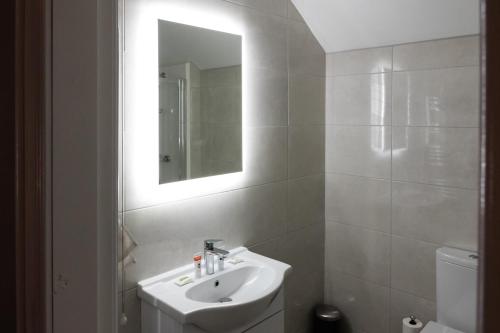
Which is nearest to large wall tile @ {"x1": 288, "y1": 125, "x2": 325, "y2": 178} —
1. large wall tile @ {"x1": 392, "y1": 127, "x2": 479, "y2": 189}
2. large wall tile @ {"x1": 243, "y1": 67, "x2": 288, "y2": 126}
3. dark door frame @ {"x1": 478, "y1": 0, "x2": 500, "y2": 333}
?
large wall tile @ {"x1": 243, "y1": 67, "x2": 288, "y2": 126}

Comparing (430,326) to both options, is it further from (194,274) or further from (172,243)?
(172,243)

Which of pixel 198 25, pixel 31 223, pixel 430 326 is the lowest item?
pixel 430 326

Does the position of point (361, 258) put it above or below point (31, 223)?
below

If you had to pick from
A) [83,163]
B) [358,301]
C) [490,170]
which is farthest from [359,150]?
[490,170]

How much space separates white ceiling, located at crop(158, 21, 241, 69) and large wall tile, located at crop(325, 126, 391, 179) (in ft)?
2.89

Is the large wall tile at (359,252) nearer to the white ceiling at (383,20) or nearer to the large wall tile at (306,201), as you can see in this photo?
the large wall tile at (306,201)

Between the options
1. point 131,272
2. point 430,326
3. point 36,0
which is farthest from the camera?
point 430,326

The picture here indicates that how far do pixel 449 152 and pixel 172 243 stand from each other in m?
1.48

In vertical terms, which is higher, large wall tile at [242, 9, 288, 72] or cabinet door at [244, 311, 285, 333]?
large wall tile at [242, 9, 288, 72]

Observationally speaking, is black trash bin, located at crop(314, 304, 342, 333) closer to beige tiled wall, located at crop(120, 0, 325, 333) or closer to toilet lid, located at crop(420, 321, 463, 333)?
beige tiled wall, located at crop(120, 0, 325, 333)

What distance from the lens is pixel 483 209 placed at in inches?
7.4

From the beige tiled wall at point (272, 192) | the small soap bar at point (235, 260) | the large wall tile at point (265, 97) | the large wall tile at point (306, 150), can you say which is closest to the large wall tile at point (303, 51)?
the beige tiled wall at point (272, 192)

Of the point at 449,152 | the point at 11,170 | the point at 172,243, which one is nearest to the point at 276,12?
the point at 449,152

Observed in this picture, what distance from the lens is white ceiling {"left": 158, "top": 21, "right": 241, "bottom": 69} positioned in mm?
1646
